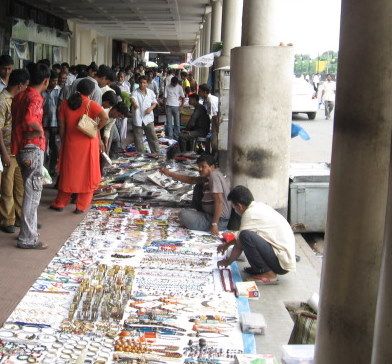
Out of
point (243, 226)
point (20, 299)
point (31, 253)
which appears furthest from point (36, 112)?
point (243, 226)

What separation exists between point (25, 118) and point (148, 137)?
710 cm

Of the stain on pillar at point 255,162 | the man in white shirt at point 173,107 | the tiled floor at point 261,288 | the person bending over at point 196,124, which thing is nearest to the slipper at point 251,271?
the tiled floor at point 261,288

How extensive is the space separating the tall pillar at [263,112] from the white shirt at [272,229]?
6.77ft

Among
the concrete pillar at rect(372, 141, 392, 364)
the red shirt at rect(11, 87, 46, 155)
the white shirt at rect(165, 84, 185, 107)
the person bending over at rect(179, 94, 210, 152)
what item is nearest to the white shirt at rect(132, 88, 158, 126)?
the person bending over at rect(179, 94, 210, 152)

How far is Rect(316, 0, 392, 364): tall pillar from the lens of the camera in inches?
110

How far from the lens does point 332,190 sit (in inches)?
120

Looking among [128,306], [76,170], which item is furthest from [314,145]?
[128,306]

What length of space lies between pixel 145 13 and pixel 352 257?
1915cm

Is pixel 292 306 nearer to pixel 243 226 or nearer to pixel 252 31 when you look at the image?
pixel 243 226

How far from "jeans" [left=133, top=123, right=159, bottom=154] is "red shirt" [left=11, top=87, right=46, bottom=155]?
675 centimetres

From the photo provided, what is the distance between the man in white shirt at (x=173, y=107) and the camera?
1527 cm

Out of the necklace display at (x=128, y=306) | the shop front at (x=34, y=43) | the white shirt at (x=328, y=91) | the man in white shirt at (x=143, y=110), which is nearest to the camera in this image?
the necklace display at (x=128, y=306)

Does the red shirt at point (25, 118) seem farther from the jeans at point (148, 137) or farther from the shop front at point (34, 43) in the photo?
the shop front at point (34, 43)

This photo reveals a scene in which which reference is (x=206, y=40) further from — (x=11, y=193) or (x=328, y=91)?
(x=11, y=193)
